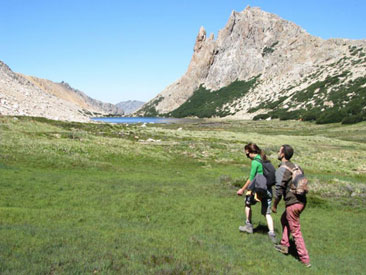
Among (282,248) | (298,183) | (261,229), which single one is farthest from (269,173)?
(261,229)

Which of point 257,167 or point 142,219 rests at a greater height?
point 257,167

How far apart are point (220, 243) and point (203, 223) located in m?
3.23

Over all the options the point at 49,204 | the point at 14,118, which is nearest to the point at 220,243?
the point at 49,204

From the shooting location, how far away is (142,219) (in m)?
16.1

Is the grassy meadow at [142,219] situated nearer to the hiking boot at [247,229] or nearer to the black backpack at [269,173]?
the hiking boot at [247,229]

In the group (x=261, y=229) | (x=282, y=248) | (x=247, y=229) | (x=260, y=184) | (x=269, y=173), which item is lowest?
(x=261, y=229)

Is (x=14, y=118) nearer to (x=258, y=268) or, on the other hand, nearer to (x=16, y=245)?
(x=16, y=245)

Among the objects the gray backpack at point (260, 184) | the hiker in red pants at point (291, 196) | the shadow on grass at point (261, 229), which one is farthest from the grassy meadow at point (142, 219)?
the gray backpack at point (260, 184)

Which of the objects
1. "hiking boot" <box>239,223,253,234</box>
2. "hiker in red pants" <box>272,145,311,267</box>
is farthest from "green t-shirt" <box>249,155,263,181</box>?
"hiking boot" <box>239,223,253,234</box>

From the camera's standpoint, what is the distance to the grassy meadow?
962 cm

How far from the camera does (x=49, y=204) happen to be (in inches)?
683

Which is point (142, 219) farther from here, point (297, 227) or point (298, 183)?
point (298, 183)

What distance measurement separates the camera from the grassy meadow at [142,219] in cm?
962

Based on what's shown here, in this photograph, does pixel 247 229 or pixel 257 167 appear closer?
pixel 257 167
